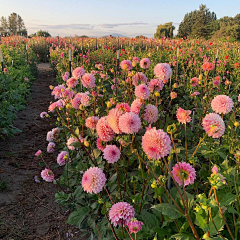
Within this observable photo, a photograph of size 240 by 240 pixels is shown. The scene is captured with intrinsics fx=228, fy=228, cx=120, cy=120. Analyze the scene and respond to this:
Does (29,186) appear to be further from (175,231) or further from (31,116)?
(31,116)

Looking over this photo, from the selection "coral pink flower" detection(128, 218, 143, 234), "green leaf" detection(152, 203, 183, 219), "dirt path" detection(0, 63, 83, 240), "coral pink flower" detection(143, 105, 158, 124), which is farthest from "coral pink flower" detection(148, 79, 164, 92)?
"dirt path" detection(0, 63, 83, 240)

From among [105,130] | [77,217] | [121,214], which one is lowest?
[77,217]

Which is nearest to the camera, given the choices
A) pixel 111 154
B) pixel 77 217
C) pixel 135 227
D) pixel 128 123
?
pixel 135 227

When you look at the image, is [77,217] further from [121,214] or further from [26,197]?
[26,197]

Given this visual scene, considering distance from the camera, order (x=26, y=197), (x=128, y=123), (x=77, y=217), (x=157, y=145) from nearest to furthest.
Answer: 1. (x=157, y=145)
2. (x=128, y=123)
3. (x=77, y=217)
4. (x=26, y=197)

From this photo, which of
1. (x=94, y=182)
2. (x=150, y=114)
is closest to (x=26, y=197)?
(x=94, y=182)

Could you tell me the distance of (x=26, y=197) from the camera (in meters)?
2.54

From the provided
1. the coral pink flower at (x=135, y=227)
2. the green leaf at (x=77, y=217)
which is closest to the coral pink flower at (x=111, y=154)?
the coral pink flower at (x=135, y=227)

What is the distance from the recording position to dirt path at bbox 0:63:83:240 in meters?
2.12

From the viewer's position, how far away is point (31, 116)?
4.92 metres

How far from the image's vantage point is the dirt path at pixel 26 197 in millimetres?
2125

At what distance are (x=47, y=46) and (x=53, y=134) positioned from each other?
15.8 m

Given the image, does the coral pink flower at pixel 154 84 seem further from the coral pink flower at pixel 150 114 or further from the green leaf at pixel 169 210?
the green leaf at pixel 169 210

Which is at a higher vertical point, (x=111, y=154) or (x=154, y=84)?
(x=154, y=84)
